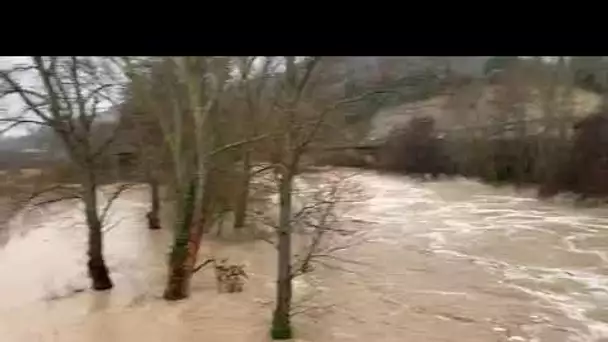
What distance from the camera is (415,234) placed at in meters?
1.56

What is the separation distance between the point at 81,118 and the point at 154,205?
9.7 inches

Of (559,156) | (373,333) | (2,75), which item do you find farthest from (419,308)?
(2,75)

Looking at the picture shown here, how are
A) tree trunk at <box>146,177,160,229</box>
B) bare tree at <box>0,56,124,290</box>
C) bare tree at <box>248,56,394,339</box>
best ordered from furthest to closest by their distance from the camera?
tree trunk at <box>146,177,160,229</box>
bare tree at <box>248,56,394,339</box>
bare tree at <box>0,56,124,290</box>

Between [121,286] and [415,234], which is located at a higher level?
[415,234]

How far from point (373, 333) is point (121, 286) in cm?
57

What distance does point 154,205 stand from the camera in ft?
4.95

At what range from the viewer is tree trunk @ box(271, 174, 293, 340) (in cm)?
146

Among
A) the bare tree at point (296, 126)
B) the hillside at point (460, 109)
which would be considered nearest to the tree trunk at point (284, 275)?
the bare tree at point (296, 126)

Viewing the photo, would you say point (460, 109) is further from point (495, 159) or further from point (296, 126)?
point (296, 126)

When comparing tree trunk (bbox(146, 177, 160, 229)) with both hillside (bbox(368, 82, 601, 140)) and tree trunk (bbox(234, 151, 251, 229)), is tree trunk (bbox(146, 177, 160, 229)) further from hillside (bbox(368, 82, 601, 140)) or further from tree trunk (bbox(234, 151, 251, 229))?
hillside (bbox(368, 82, 601, 140))

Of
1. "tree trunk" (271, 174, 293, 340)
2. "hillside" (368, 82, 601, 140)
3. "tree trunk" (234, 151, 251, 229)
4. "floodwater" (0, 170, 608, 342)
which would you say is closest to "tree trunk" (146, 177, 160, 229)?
"floodwater" (0, 170, 608, 342)

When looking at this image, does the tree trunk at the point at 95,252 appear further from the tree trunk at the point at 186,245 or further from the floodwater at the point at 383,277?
the tree trunk at the point at 186,245

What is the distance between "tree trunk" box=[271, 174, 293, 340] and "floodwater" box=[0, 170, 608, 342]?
2cm
